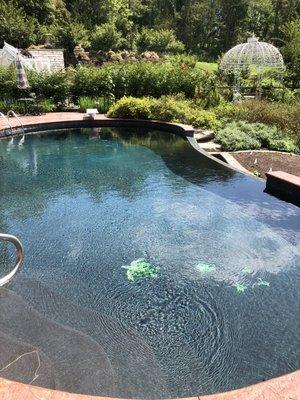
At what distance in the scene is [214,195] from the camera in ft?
25.4

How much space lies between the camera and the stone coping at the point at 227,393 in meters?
2.69

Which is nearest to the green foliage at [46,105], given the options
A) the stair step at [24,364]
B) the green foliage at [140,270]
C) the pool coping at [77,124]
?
the pool coping at [77,124]

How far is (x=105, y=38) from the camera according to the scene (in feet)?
99.0

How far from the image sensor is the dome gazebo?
18516 mm

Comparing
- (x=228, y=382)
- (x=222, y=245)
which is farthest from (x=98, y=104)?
(x=228, y=382)

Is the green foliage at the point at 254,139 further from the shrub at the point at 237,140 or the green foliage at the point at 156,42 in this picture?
the green foliage at the point at 156,42

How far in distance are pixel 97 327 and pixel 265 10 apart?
45837 millimetres

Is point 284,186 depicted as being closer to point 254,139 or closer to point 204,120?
point 254,139

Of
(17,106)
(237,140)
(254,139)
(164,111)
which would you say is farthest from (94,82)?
(254,139)

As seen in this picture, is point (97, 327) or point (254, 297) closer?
point (97, 327)

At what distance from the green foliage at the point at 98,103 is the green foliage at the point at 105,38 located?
1646 cm

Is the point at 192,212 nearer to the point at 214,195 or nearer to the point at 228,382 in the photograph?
the point at 214,195

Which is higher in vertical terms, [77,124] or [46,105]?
[46,105]

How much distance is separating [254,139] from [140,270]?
697cm
